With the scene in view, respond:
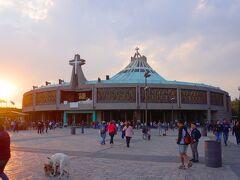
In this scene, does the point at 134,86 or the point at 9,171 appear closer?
the point at 9,171

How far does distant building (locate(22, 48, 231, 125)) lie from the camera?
6197 cm

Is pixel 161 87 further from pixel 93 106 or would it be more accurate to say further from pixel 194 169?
pixel 194 169

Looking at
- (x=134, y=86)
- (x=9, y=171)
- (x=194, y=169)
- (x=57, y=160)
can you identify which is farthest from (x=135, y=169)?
(x=134, y=86)

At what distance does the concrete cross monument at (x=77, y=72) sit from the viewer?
67.2m

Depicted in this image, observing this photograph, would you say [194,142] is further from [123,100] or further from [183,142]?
[123,100]

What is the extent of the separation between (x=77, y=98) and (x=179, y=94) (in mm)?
23657

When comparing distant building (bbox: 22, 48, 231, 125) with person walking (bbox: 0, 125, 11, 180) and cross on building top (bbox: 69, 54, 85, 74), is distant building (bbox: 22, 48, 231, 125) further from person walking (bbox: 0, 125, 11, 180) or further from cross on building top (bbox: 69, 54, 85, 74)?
person walking (bbox: 0, 125, 11, 180)

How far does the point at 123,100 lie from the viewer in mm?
61688

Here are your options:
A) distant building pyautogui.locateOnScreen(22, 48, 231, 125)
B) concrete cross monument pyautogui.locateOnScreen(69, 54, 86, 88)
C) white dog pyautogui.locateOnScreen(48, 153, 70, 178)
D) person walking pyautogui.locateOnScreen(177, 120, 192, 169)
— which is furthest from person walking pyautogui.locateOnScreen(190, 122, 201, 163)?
concrete cross monument pyautogui.locateOnScreen(69, 54, 86, 88)

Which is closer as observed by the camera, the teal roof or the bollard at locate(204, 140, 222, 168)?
the bollard at locate(204, 140, 222, 168)

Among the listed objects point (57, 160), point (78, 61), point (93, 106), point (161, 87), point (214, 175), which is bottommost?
point (214, 175)

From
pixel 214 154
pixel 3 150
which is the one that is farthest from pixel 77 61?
pixel 3 150

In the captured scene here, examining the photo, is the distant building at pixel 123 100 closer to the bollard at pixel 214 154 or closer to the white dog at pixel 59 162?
the bollard at pixel 214 154

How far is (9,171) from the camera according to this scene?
9.42m
